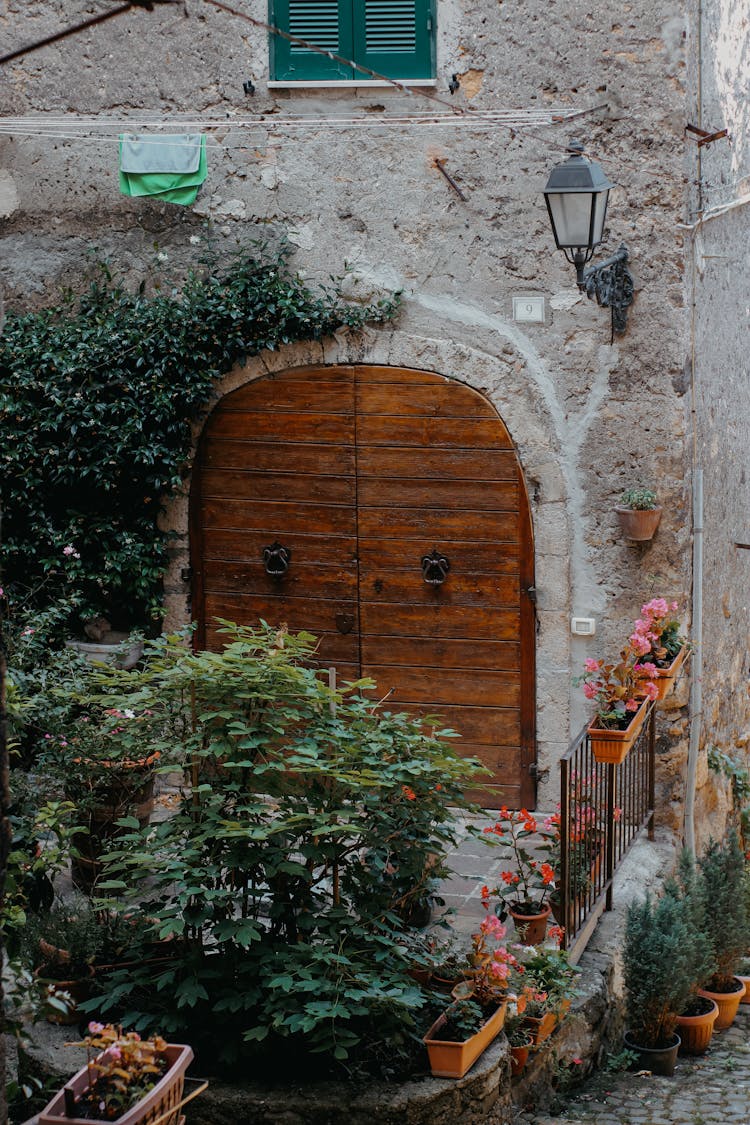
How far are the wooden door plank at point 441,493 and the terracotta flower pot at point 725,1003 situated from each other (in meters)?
2.59

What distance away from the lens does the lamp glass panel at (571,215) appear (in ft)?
20.8

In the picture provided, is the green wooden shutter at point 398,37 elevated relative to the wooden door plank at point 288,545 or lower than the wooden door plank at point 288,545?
elevated

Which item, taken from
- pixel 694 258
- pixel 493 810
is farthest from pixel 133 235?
pixel 493 810

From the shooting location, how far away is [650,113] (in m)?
6.77

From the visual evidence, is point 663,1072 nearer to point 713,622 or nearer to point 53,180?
point 713,622

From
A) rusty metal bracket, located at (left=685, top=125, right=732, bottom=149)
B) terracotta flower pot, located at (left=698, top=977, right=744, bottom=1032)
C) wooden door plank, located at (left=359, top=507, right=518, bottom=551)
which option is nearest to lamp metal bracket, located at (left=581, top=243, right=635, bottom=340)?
rusty metal bracket, located at (left=685, top=125, right=732, bottom=149)

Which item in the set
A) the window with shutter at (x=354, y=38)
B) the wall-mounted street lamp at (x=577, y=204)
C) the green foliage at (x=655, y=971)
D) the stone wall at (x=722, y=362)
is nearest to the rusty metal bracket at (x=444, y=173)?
the window with shutter at (x=354, y=38)

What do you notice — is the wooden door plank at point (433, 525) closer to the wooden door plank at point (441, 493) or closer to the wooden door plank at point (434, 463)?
the wooden door plank at point (441, 493)

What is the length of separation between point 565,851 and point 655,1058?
3.82 ft

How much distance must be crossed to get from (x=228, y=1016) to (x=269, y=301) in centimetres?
401

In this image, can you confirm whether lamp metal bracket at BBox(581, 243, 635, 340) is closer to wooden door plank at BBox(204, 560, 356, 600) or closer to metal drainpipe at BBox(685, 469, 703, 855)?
metal drainpipe at BBox(685, 469, 703, 855)

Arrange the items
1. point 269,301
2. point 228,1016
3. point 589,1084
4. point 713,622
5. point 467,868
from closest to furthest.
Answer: point 228,1016
point 589,1084
point 467,868
point 269,301
point 713,622

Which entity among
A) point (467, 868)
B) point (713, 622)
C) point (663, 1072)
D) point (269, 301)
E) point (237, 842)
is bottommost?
point (663, 1072)

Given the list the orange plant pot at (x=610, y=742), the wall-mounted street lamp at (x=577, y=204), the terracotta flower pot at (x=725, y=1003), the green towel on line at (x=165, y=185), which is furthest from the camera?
the green towel on line at (x=165, y=185)
